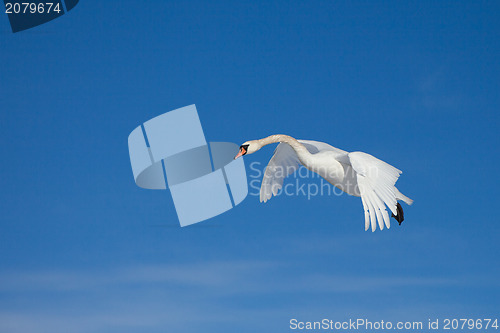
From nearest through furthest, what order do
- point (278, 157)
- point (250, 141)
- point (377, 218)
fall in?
point (377, 218) < point (250, 141) < point (278, 157)

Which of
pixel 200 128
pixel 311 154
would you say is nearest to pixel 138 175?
pixel 200 128

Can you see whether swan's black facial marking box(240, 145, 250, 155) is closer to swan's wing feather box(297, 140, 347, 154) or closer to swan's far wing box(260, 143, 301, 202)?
swan's wing feather box(297, 140, 347, 154)

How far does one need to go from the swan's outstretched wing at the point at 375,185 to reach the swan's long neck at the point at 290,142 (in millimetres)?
1721

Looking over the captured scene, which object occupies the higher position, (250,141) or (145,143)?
(145,143)

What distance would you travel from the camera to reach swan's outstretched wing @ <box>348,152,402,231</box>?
13484mm

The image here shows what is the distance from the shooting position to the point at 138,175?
18703 millimetres

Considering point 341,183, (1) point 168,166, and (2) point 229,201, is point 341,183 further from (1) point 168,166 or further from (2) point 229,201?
(1) point 168,166

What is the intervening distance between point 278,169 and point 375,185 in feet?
15.7

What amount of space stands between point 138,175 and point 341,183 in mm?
6531

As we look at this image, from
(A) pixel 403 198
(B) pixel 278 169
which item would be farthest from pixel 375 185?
(B) pixel 278 169

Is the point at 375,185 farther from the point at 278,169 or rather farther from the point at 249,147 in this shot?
the point at 278,169

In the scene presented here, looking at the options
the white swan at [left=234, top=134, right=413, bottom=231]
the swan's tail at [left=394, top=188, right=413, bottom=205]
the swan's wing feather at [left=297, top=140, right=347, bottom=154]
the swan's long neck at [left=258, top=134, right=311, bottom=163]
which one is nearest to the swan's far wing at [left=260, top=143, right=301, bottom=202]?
the white swan at [left=234, top=134, right=413, bottom=231]

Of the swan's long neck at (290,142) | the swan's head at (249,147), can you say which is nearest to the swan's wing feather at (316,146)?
the swan's long neck at (290,142)

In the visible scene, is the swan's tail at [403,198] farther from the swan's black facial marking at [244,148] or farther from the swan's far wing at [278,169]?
the swan's black facial marking at [244,148]
